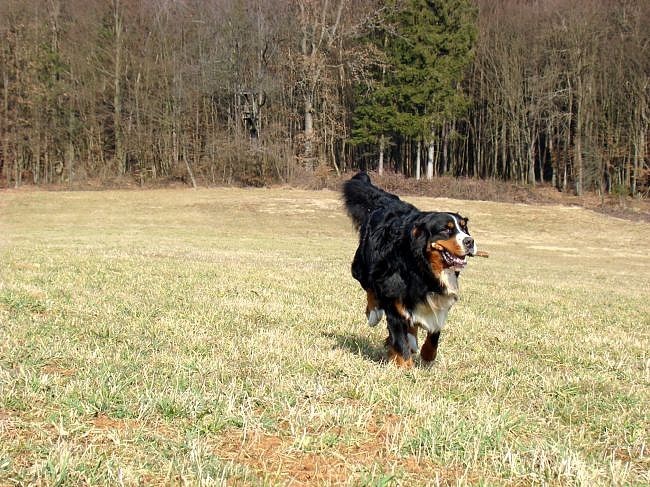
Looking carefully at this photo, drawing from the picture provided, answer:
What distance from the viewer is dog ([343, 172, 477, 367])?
4.75 meters

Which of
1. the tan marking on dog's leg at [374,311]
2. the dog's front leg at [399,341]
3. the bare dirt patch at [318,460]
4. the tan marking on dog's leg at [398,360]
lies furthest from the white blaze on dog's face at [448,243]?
the bare dirt patch at [318,460]

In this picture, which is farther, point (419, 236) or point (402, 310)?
point (402, 310)

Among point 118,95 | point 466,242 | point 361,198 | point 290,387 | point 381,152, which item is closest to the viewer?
point 290,387

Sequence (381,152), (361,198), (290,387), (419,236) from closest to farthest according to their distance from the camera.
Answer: (290,387) → (419,236) → (361,198) → (381,152)

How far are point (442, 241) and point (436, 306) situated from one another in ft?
1.91

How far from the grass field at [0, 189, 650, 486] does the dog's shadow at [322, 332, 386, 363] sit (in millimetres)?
34

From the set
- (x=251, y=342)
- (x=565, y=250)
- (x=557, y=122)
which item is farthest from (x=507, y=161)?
(x=251, y=342)

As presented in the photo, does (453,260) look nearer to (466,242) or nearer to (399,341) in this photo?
(466,242)

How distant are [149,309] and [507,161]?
150 feet

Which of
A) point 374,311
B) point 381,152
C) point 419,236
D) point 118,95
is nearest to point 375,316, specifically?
point 374,311

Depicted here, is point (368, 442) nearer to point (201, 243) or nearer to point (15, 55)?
point (201, 243)

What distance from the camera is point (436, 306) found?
16.1 ft

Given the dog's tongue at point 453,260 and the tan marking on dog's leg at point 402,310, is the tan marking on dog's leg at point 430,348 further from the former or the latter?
the dog's tongue at point 453,260

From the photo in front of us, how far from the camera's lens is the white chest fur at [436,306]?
485 cm
